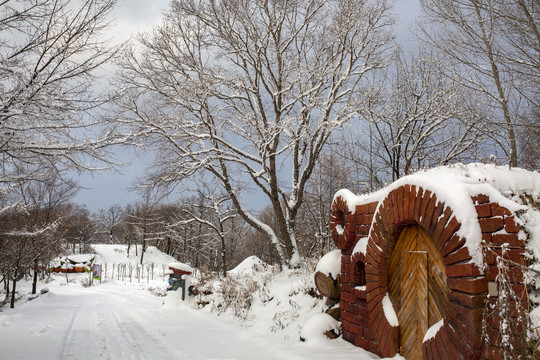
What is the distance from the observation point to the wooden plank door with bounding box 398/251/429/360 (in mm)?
3893

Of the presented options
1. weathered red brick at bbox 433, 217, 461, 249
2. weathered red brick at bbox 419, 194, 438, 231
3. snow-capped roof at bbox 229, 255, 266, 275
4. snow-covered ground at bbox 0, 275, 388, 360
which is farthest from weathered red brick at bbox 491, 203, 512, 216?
snow-capped roof at bbox 229, 255, 266, 275

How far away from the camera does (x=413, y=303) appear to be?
407cm

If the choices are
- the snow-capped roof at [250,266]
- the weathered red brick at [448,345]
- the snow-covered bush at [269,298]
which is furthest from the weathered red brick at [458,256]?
the snow-capped roof at [250,266]

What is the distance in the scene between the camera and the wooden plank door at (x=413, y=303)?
3.89 meters

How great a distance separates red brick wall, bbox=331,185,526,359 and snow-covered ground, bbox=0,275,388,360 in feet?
1.47

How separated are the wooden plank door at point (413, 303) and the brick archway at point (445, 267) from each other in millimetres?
145

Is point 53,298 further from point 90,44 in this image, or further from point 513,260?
point 513,260

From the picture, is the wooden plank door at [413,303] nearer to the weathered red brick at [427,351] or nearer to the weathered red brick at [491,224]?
the weathered red brick at [427,351]

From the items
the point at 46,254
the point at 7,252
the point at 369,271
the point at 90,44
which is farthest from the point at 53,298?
the point at 369,271

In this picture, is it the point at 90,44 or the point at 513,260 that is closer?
the point at 513,260

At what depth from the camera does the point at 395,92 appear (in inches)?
559

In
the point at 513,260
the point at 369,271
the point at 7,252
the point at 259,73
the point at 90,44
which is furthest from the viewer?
the point at 7,252

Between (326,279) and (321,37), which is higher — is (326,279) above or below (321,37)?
below

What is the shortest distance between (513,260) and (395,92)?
1257 cm
